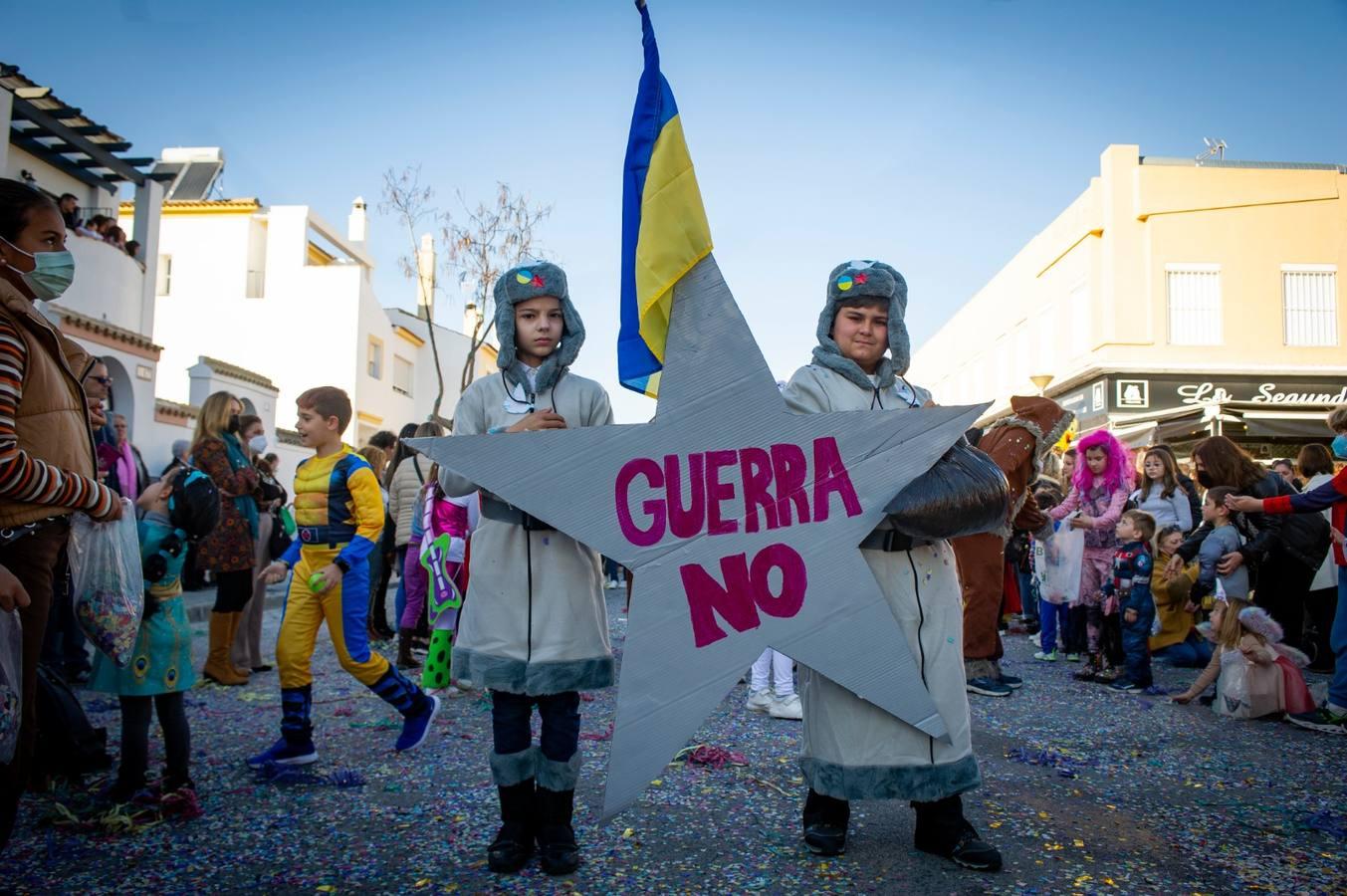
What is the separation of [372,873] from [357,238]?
32.0 metres

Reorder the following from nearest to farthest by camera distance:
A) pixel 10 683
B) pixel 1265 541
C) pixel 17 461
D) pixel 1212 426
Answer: pixel 10 683 < pixel 17 461 < pixel 1265 541 < pixel 1212 426

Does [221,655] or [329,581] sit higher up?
[329,581]

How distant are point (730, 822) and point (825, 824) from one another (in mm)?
471

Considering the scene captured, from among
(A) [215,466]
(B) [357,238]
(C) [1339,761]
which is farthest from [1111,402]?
(B) [357,238]

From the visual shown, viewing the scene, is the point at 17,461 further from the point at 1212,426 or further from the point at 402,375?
the point at 402,375

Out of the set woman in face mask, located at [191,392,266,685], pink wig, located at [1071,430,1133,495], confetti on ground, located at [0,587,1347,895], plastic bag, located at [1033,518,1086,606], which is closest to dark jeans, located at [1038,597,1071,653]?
plastic bag, located at [1033,518,1086,606]

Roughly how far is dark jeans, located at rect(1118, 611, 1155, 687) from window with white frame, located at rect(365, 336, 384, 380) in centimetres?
2559

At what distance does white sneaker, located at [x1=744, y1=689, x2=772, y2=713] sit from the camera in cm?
497

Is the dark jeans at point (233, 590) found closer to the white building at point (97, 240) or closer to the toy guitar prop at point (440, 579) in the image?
the toy guitar prop at point (440, 579)

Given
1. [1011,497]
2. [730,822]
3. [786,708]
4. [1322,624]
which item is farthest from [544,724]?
[1322,624]

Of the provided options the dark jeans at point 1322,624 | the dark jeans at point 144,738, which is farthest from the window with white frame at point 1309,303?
the dark jeans at point 144,738

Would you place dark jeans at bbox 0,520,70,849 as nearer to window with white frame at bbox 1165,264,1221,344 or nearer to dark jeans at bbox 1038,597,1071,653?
dark jeans at bbox 1038,597,1071,653

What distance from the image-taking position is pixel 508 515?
9.06 ft

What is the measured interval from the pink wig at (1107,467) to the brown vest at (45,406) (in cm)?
599
